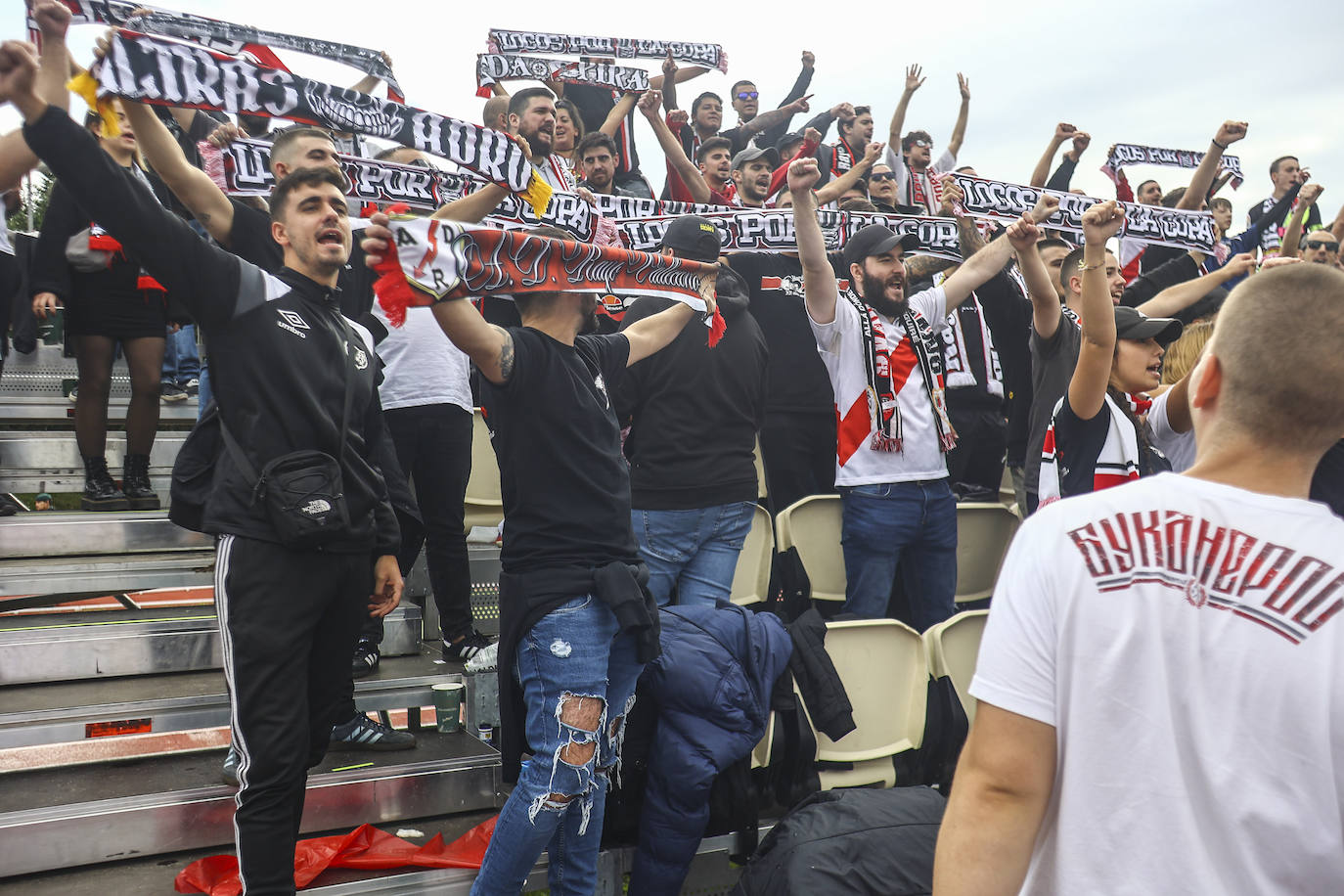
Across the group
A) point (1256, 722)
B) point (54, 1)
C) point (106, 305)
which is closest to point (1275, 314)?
point (1256, 722)

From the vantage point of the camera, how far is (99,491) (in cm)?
499

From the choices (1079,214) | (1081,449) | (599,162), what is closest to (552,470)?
(1081,449)

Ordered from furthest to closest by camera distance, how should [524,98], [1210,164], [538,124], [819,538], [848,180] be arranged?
[1210,164] → [848,180] → [524,98] → [538,124] → [819,538]

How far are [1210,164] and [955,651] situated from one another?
4.87 meters

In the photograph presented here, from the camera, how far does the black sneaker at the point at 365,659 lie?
13.8 feet

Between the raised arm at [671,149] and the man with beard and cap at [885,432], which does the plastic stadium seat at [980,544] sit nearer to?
the man with beard and cap at [885,432]

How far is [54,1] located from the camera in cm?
262

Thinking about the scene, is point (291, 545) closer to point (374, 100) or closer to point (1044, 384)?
point (374, 100)

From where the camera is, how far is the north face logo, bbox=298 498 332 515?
272 centimetres

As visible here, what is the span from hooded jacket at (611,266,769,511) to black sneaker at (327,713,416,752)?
1.30 m

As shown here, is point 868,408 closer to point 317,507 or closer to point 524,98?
point 317,507

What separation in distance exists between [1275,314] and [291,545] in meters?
2.31

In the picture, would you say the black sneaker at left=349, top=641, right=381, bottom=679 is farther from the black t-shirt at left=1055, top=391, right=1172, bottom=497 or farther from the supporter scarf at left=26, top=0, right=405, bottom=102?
the black t-shirt at left=1055, top=391, right=1172, bottom=497

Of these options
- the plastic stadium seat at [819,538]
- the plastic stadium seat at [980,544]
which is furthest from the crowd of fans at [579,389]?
the plastic stadium seat at [980,544]
